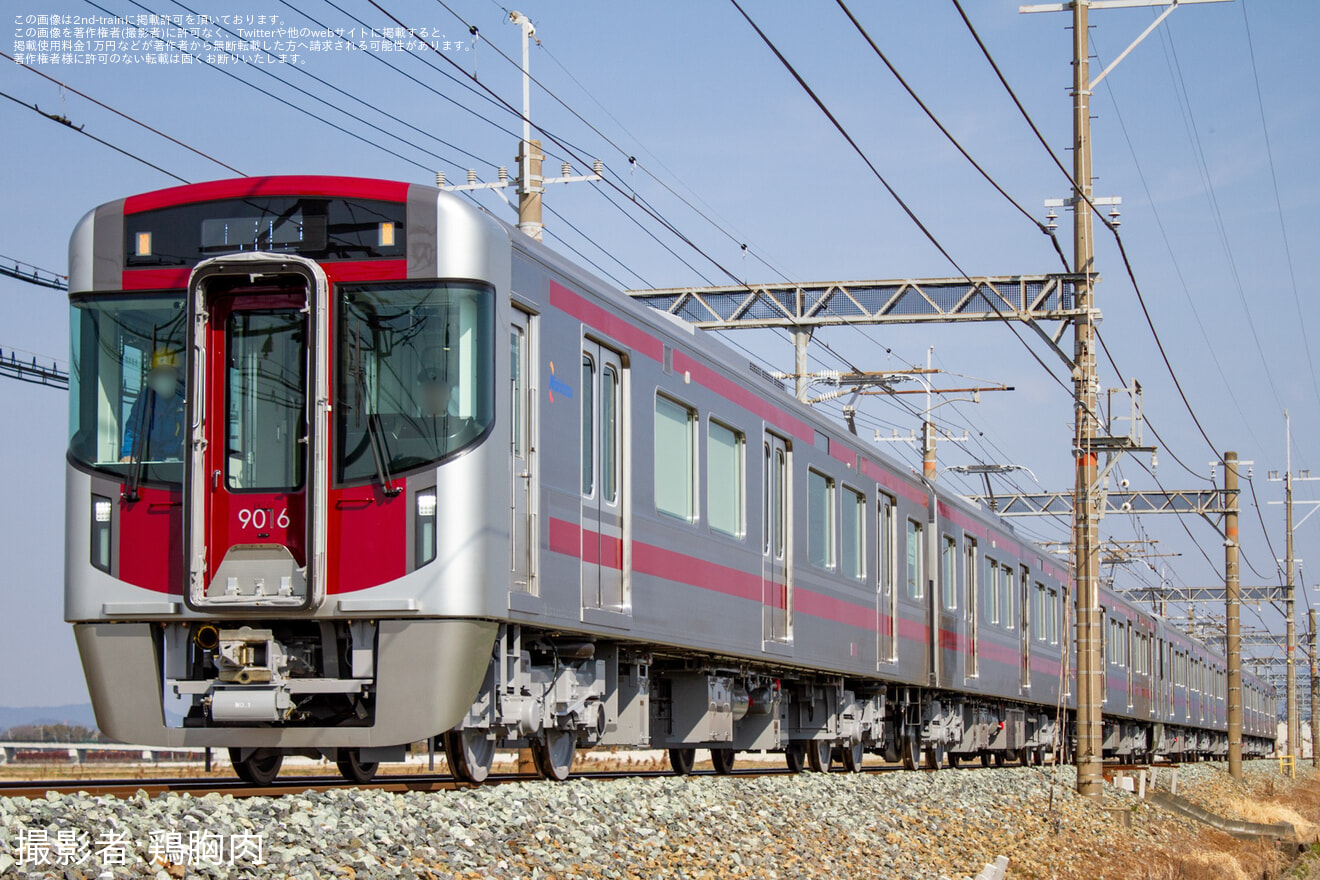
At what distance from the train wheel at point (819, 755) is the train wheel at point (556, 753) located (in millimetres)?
7008

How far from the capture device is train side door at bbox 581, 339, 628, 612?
34.5 ft

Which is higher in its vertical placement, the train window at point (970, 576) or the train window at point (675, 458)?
the train window at point (675, 458)

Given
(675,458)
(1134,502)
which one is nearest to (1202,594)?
(1134,502)

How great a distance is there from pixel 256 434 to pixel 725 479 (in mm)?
5008

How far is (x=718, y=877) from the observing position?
8.66 meters

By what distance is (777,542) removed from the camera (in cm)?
1432

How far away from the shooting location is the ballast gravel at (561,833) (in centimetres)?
620

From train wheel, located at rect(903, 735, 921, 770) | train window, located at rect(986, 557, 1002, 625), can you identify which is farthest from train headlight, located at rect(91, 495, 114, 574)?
train window, located at rect(986, 557, 1002, 625)

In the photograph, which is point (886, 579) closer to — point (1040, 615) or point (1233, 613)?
point (1040, 615)

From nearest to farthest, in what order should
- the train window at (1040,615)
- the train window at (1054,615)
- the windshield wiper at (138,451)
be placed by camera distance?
the windshield wiper at (138,451), the train window at (1040,615), the train window at (1054,615)

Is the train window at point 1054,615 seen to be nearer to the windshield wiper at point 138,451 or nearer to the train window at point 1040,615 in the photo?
the train window at point 1040,615

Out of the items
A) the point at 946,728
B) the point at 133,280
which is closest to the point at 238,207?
the point at 133,280

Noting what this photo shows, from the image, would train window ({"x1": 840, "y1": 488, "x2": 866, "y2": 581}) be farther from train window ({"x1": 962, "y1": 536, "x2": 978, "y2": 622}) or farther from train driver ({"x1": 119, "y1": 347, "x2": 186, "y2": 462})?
train driver ({"x1": 119, "y1": 347, "x2": 186, "y2": 462})

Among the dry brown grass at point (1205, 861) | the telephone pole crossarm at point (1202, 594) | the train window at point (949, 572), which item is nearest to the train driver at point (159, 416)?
the dry brown grass at point (1205, 861)
